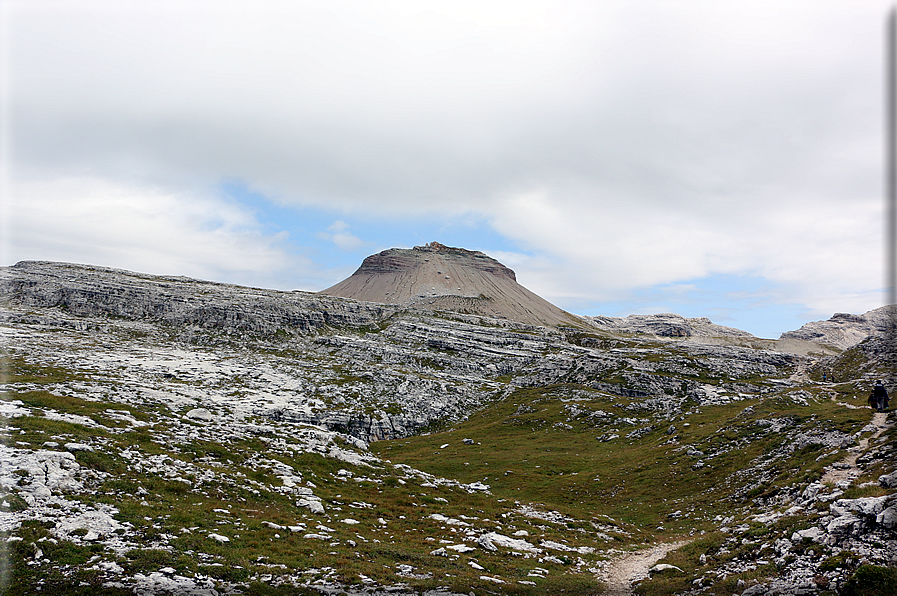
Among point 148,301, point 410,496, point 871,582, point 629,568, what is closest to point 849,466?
point 629,568

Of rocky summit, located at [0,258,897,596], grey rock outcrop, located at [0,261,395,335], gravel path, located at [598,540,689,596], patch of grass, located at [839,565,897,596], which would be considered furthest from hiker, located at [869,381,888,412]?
grey rock outcrop, located at [0,261,395,335]

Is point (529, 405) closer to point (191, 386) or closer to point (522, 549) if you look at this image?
point (191, 386)

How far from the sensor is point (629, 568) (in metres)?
24.7

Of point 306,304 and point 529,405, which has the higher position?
point 306,304

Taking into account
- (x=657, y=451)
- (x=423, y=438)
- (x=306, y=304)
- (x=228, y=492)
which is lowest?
(x=423, y=438)

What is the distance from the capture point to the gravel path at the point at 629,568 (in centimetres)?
2089

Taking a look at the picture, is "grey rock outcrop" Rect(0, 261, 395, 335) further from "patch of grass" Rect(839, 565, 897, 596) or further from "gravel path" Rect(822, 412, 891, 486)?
"patch of grass" Rect(839, 565, 897, 596)

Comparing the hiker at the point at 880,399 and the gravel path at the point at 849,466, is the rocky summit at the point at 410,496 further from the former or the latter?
the hiker at the point at 880,399

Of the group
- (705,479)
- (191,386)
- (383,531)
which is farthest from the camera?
(191,386)

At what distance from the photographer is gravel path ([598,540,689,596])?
2089cm

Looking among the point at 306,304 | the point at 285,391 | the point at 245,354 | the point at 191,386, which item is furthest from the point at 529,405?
the point at 306,304

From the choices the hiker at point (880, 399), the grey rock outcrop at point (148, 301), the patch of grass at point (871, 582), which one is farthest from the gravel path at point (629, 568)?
the grey rock outcrop at point (148, 301)

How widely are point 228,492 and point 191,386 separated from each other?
218ft

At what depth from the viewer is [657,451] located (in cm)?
6062
